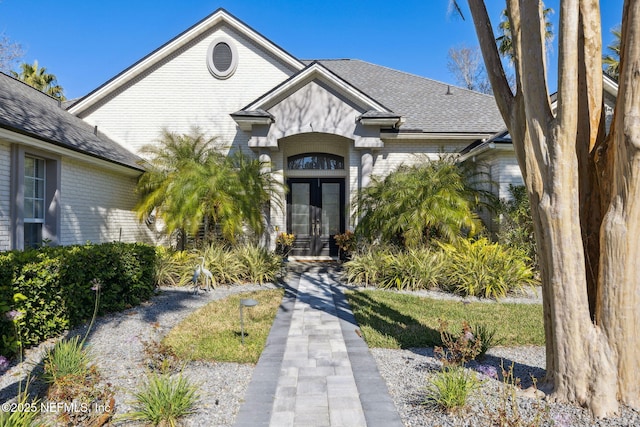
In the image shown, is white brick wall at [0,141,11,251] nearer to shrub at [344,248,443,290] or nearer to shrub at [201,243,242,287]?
shrub at [201,243,242,287]

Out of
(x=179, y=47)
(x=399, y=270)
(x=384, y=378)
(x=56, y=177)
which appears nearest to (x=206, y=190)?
(x=56, y=177)

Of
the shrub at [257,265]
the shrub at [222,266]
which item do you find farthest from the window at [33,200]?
the shrub at [257,265]

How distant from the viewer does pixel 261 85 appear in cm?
1296

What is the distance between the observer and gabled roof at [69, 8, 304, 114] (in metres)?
12.6

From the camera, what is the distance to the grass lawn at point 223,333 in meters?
4.48

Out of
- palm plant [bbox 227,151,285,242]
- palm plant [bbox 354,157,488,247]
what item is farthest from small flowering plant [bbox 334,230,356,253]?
palm plant [bbox 227,151,285,242]

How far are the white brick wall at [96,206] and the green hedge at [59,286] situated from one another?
3.55 metres

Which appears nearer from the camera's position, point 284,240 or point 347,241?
point 347,241

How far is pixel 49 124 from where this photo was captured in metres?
9.10

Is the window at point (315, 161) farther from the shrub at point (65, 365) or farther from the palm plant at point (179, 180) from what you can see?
the shrub at point (65, 365)

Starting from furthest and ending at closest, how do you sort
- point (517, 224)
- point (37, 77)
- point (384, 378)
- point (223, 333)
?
1. point (37, 77)
2. point (517, 224)
3. point (223, 333)
4. point (384, 378)

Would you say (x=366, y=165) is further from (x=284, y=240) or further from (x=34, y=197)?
(x=34, y=197)

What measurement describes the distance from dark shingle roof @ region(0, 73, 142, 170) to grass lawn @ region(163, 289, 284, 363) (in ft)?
15.8

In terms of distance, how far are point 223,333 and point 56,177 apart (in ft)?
20.5
